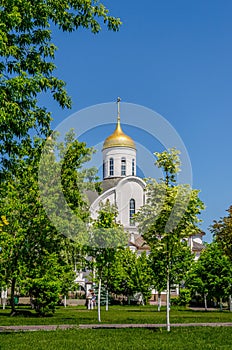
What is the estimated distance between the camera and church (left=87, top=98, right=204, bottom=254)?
194 ft

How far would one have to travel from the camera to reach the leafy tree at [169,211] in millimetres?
17859

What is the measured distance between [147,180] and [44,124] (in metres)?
9.97

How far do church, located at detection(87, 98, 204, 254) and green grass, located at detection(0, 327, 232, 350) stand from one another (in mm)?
40107

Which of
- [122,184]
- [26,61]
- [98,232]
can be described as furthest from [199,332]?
[122,184]

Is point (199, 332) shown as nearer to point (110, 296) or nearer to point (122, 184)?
point (110, 296)

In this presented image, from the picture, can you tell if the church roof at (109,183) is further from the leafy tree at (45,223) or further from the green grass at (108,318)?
the green grass at (108,318)

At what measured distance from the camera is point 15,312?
2686cm

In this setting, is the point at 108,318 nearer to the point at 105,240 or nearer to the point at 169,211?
the point at 105,240

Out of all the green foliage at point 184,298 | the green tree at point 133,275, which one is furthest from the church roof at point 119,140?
the green foliage at point 184,298

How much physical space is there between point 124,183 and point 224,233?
942 inches

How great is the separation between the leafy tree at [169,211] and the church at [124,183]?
37.5 m

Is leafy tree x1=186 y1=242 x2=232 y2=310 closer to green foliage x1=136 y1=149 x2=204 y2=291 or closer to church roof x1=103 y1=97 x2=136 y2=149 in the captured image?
green foliage x1=136 y1=149 x2=204 y2=291

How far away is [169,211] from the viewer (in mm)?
17828

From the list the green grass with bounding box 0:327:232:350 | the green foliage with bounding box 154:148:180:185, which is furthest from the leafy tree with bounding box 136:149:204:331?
the green grass with bounding box 0:327:232:350
